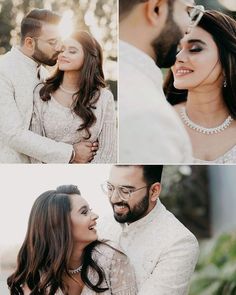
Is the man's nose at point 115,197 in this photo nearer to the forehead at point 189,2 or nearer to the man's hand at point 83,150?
the man's hand at point 83,150

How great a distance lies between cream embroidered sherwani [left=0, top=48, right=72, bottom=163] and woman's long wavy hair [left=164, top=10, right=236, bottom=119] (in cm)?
46

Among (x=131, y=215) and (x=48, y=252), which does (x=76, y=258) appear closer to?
(x=48, y=252)

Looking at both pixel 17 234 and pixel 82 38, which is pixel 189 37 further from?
pixel 17 234

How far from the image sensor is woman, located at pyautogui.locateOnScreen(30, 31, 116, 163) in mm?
2555

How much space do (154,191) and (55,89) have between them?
1.82 feet

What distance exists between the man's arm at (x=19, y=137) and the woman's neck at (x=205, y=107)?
51 cm

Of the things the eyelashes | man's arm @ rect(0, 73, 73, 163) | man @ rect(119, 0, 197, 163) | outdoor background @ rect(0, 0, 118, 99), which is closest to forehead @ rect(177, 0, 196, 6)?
man @ rect(119, 0, 197, 163)

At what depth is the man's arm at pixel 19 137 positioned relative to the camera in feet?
8.31

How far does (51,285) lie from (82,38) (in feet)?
3.14

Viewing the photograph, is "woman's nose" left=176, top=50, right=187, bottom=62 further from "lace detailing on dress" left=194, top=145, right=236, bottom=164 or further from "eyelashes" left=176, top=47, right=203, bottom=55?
"lace detailing on dress" left=194, top=145, right=236, bottom=164

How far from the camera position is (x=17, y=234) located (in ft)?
8.37

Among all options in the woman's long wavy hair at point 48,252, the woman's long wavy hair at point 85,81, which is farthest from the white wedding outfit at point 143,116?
the woman's long wavy hair at point 48,252

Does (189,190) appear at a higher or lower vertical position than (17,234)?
higher

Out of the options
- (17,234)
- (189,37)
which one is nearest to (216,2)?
(189,37)
